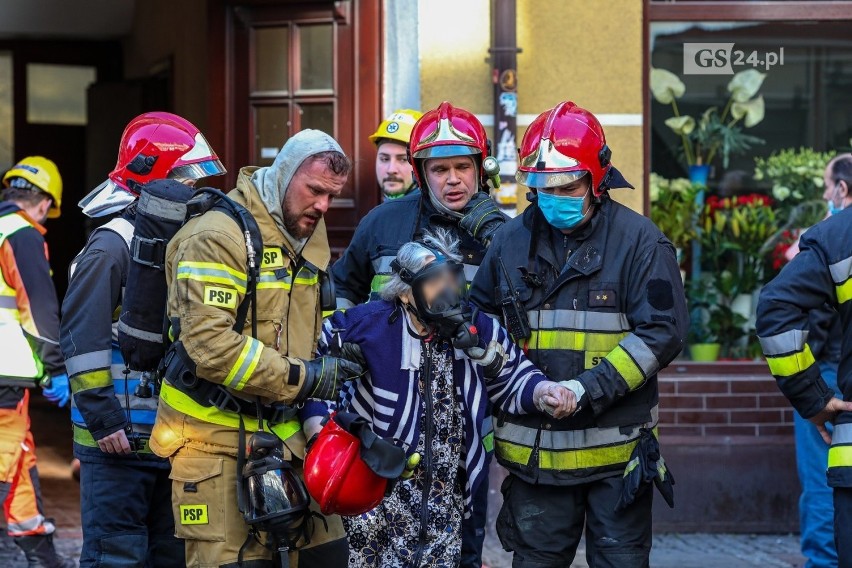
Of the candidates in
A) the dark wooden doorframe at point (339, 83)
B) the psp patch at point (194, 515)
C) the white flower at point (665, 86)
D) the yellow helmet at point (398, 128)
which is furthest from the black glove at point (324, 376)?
the white flower at point (665, 86)

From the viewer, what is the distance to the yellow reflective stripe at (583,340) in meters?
4.75

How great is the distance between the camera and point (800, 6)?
7.77m

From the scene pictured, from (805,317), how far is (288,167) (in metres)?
1.92

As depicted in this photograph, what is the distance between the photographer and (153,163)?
5.01 metres

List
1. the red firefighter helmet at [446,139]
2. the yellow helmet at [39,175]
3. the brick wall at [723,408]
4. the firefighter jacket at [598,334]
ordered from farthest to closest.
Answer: the brick wall at [723,408] → the yellow helmet at [39,175] → the red firefighter helmet at [446,139] → the firefighter jacket at [598,334]

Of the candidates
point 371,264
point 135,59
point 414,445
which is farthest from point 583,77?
point 135,59

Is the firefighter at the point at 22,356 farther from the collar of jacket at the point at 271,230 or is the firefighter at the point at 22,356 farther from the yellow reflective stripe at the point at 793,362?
the yellow reflective stripe at the point at 793,362

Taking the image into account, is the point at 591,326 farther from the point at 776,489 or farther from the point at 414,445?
the point at 776,489

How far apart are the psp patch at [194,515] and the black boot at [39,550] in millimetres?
2658

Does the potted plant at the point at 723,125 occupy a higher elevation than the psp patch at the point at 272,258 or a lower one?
higher

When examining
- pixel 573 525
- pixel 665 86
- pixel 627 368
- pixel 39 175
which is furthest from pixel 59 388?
pixel 665 86

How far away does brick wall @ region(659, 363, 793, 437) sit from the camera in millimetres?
7586

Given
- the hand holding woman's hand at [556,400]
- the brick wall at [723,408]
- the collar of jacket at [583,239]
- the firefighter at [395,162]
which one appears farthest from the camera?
the brick wall at [723,408]

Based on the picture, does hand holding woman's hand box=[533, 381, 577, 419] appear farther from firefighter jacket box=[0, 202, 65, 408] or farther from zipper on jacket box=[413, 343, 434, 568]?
firefighter jacket box=[0, 202, 65, 408]
